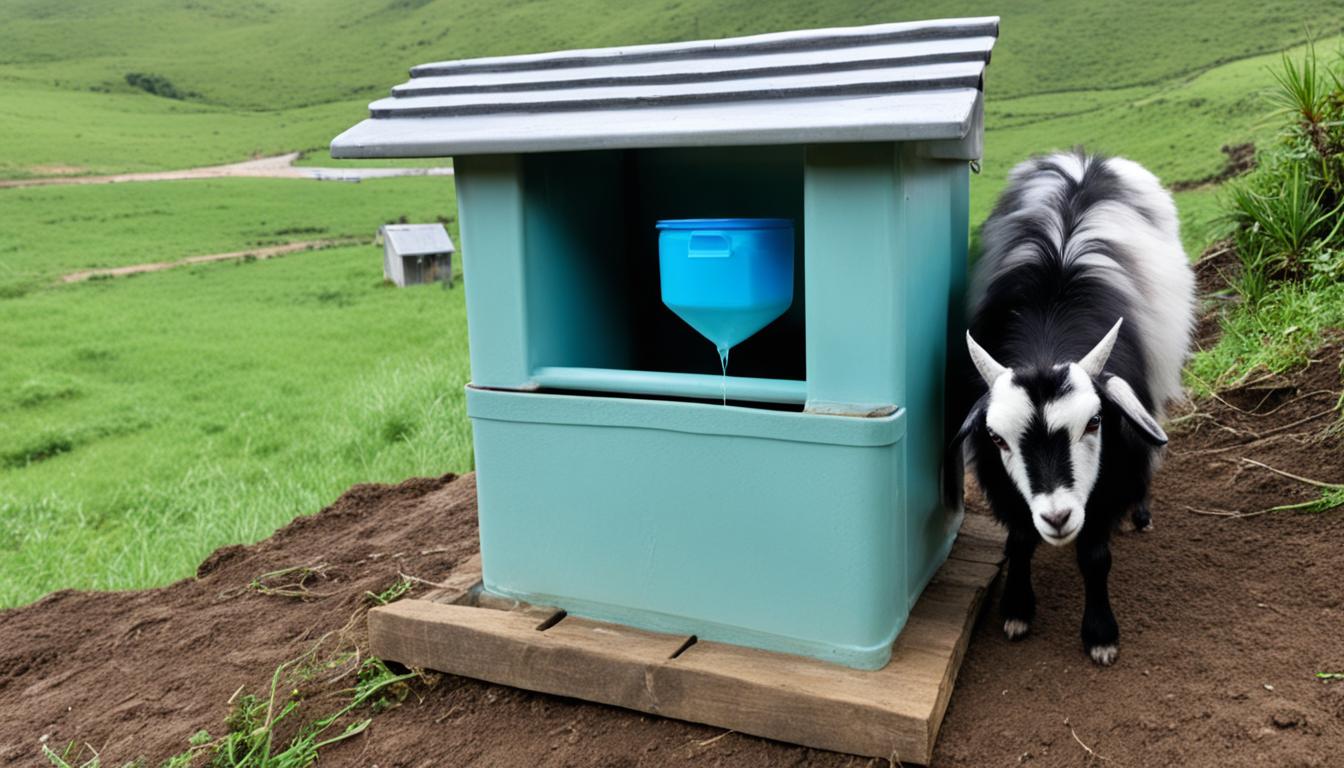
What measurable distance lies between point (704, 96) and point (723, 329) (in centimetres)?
66

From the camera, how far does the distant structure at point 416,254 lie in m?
15.6

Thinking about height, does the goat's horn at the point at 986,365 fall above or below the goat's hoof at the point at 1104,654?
above

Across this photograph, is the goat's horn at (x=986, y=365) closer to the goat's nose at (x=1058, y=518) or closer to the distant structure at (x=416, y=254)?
the goat's nose at (x=1058, y=518)

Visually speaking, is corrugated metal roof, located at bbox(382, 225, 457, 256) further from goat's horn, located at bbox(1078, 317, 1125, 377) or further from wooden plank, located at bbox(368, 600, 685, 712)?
goat's horn, located at bbox(1078, 317, 1125, 377)

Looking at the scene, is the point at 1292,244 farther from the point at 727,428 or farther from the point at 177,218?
the point at 177,218

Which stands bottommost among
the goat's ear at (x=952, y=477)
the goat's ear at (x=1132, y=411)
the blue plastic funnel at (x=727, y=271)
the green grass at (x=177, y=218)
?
the goat's ear at (x=952, y=477)

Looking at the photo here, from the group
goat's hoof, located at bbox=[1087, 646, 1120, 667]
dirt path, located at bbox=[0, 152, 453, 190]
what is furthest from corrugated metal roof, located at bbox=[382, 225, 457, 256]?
dirt path, located at bbox=[0, 152, 453, 190]

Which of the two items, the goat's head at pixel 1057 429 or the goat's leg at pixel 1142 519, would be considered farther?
the goat's leg at pixel 1142 519

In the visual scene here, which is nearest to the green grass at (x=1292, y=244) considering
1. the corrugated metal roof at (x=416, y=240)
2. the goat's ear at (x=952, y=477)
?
the goat's ear at (x=952, y=477)

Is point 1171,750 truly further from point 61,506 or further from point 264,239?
point 264,239

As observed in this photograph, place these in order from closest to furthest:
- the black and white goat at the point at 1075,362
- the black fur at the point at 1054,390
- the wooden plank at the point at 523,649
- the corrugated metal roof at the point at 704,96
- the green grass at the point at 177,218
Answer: the corrugated metal roof at the point at 704,96 → the black and white goat at the point at 1075,362 → the black fur at the point at 1054,390 → the wooden plank at the point at 523,649 → the green grass at the point at 177,218

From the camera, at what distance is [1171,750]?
233cm

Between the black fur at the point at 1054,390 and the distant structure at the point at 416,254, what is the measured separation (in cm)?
1360

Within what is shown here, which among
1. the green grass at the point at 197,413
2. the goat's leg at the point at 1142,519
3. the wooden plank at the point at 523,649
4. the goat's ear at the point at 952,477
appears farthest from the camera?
the green grass at the point at 197,413
